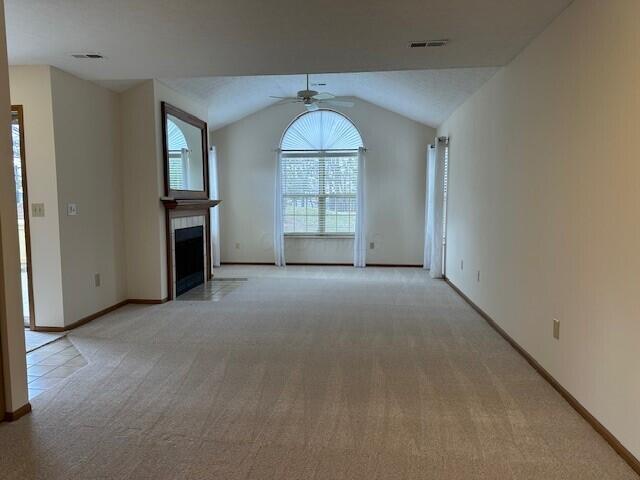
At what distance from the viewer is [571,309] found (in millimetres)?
2543

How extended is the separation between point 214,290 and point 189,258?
0.56 meters

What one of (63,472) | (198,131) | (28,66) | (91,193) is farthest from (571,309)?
(198,131)

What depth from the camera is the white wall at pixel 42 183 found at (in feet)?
12.7

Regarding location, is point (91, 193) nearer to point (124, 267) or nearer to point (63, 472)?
point (124, 267)

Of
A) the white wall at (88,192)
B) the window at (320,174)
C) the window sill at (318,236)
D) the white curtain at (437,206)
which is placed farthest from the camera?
the window sill at (318,236)

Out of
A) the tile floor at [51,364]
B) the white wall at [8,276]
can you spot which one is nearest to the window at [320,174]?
the tile floor at [51,364]

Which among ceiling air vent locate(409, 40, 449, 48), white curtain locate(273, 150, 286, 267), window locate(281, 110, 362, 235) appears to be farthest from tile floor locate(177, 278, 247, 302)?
ceiling air vent locate(409, 40, 449, 48)

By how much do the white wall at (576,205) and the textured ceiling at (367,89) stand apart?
0.98m

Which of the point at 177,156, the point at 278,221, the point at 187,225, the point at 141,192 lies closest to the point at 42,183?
the point at 141,192

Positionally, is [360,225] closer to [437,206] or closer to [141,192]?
[437,206]

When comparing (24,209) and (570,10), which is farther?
(24,209)

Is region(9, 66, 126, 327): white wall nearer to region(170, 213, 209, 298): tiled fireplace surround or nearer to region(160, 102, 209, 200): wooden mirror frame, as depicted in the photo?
region(160, 102, 209, 200): wooden mirror frame

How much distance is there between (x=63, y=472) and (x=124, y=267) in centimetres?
334

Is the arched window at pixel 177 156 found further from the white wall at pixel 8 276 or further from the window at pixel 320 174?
the white wall at pixel 8 276
